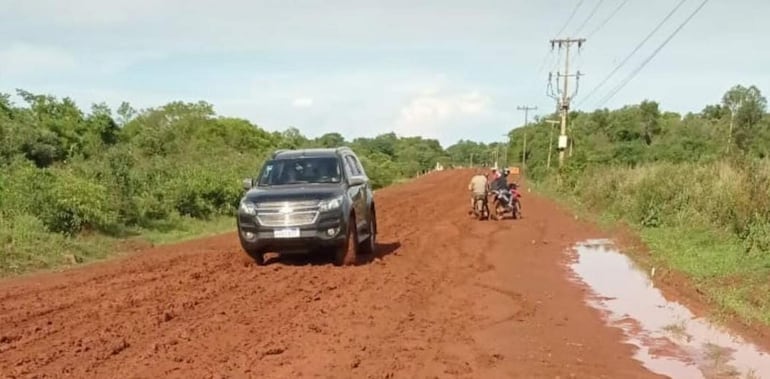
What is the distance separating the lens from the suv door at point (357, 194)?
14.5 meters

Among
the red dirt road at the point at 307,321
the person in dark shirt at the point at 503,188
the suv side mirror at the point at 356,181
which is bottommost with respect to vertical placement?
the red dirt road at the point at 307,321

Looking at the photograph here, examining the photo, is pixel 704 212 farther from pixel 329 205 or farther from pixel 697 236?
pixel 329 205

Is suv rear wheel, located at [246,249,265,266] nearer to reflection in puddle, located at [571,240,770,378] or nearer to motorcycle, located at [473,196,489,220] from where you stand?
reflection in puddle, located at [571,240,770,378]

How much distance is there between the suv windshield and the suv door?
1.13 feet

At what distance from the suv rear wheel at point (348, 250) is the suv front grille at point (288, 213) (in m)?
0.83

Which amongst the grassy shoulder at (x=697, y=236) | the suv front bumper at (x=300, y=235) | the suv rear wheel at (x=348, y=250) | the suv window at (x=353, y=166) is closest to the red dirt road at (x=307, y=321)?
the suv rear wheel at (x=348, y=250)

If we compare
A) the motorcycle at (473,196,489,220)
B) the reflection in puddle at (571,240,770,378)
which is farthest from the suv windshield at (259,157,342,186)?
the motorcycle at (473,196,489,220)

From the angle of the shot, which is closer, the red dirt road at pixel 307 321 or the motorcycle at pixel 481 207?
the red dirt road at pixel 307 321

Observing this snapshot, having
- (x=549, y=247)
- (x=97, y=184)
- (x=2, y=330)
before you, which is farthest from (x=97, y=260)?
(x=549, y=247)

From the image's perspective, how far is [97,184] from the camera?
66.1 feet

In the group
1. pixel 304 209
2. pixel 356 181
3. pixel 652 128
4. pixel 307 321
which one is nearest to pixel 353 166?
pixel 356 181

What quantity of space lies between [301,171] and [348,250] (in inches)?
75.0

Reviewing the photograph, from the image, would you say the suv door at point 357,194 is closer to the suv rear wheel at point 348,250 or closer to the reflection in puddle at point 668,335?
the suv rear wheel at point 348,250

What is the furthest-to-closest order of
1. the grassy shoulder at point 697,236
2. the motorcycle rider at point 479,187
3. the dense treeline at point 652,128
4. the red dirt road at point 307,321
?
the dense treeline at point 652,128 → the motorcycle rider at point 479,187 → the grassy shoulder at point 697,236 → the red dirt road at point 307,321
